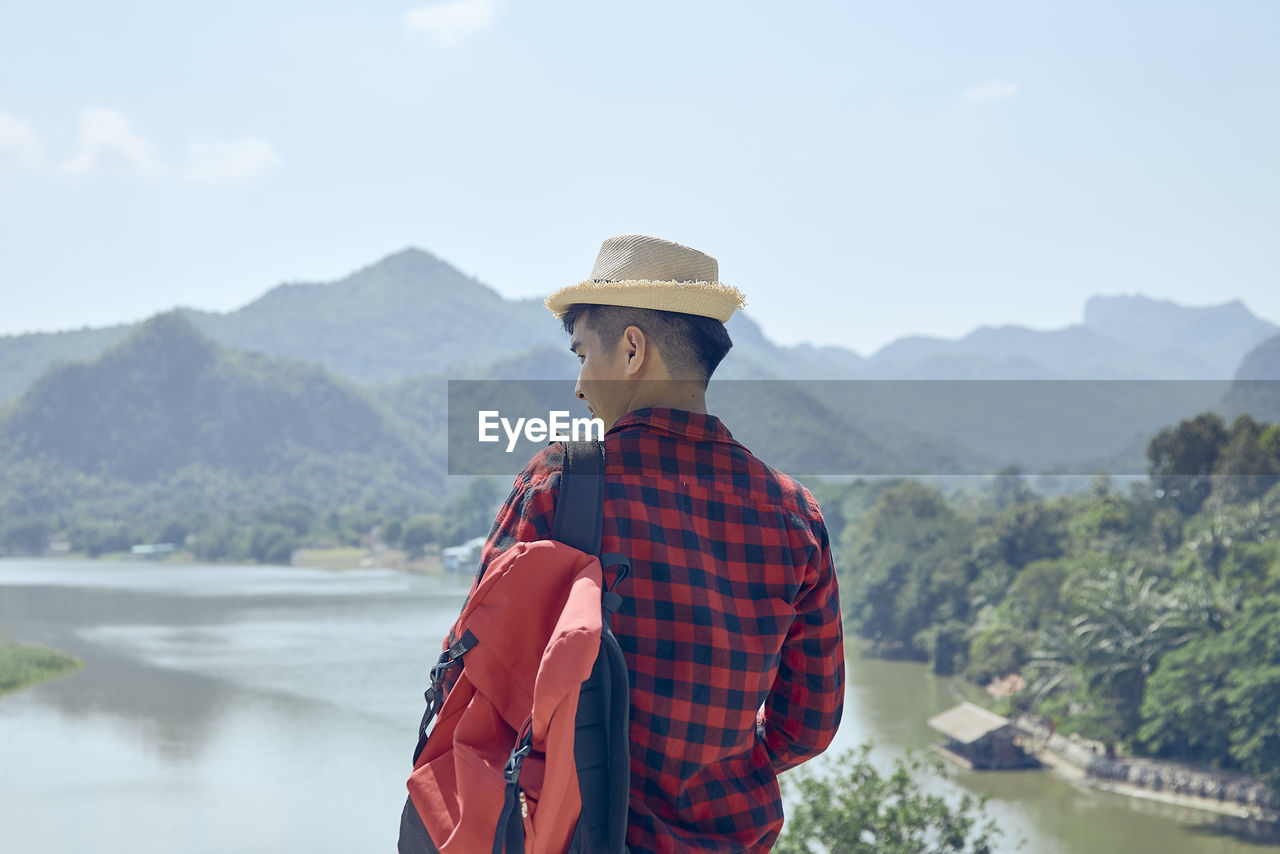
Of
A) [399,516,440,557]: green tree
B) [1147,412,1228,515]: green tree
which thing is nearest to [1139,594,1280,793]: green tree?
[1147,412,1228,515]: green tree

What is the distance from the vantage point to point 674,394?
1.07m

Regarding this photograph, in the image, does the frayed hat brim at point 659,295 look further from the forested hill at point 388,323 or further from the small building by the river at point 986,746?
the forested hill at point 388,323

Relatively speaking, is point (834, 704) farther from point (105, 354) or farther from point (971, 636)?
point (105, 354)

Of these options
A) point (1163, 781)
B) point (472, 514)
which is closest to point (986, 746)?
point (1163, 781)

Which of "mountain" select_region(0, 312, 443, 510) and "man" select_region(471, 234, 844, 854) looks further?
"mountain" select_region(0, 312, 443, 510)

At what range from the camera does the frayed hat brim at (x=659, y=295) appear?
1.03m

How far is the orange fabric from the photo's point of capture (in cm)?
83

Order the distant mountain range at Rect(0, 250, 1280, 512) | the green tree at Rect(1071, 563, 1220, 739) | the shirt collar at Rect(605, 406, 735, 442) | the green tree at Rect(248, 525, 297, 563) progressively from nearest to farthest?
the shirt collar at Rect(605, 406, 735, 442)
the green tree at Rect(1071, 563, 1220, 739)
the green tree at Rect(248, 525, 297, 563)
the distant mountain range at Rect(0, 250, 1280, 512)

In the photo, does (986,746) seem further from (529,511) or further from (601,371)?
(529,511)

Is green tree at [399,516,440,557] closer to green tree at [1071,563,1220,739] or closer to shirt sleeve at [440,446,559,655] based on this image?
green tree at [1071,563,1220,739]

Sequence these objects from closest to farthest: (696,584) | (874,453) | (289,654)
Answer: (696,584), (289,654), (874,453)

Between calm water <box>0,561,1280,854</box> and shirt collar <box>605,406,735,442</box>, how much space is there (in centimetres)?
1244

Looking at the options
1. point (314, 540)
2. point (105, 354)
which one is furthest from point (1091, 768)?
point (105, 354)

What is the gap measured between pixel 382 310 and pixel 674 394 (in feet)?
457
